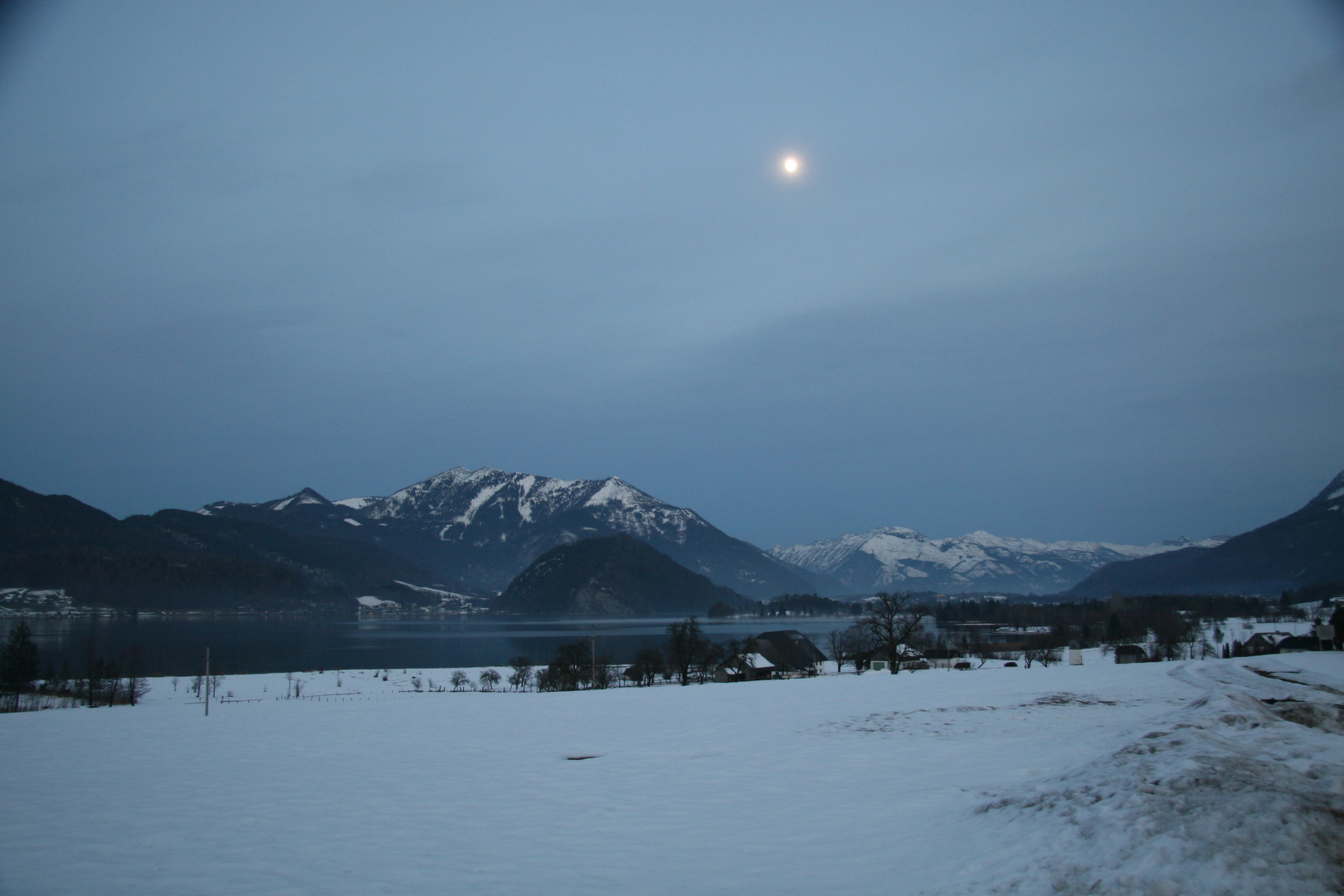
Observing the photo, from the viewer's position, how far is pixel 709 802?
11.0 metres

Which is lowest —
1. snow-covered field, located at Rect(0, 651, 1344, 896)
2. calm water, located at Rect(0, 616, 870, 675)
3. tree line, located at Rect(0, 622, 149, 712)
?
calm water, located at Rect(0, 616, 870, 675)


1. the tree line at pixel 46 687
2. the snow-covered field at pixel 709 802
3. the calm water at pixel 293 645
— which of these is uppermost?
the snow-covered field at pixel 709 802

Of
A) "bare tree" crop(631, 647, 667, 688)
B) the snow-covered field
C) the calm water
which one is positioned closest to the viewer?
the snow-covered field

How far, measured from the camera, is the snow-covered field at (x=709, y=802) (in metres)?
7.02

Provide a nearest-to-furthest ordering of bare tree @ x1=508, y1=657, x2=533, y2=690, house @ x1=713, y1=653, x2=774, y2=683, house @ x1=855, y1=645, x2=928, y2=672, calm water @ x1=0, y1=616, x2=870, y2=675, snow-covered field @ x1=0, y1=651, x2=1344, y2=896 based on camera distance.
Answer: snow-covered field @ x1=0, y1=651, x2=1344, y2=896 → house @ x1=855, y1=645, x2=928, y2=672 → house @ x1=713, y1=653, x2=774, y2=683 → bare tree @ x1=508, y1=657, x2=533, y2=690 → calm water @ x1=0, y1=616, x2=870, y2=675

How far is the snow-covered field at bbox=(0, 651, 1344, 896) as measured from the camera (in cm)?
702

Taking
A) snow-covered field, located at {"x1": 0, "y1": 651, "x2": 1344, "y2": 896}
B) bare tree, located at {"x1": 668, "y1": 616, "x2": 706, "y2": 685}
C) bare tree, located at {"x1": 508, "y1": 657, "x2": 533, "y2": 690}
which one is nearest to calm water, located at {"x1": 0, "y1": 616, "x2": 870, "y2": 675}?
bare tree, located at {"x1": 508, "y1": 657, "x2": 533, "y2": 690}

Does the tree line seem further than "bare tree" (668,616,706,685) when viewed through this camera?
No

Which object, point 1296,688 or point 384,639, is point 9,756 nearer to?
point 1296,688

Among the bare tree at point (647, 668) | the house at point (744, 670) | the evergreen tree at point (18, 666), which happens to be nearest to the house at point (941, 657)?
the house at point (744, 670)

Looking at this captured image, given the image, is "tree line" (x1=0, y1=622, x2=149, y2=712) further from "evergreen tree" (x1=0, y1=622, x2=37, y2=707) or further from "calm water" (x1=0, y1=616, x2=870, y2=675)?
"calm water" (x1=0, y1=616, x2=870, y2=675)

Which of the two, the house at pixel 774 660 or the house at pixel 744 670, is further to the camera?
the house at pixel 774 660

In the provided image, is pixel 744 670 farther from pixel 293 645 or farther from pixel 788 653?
pixel 293 645

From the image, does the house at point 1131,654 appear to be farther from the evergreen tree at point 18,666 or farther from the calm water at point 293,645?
the evergreen tree at point 18,666
